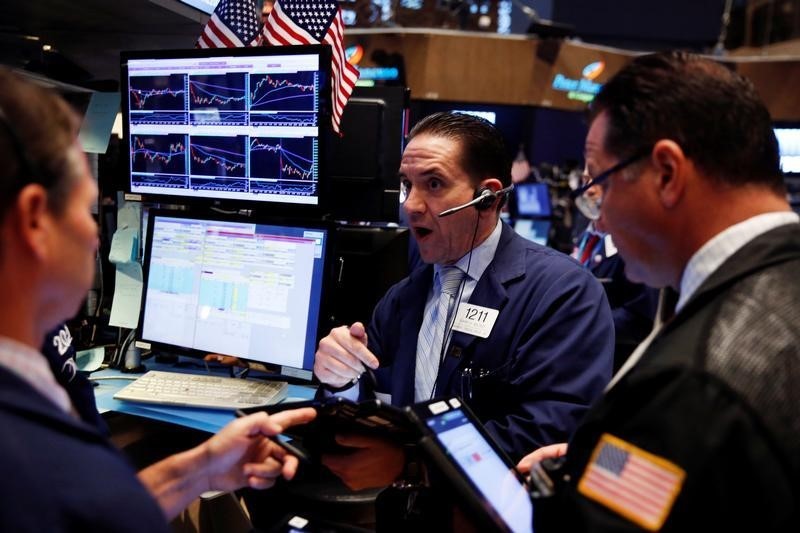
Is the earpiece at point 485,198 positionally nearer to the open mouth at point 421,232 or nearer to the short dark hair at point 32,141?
the open mouth at point 421,232

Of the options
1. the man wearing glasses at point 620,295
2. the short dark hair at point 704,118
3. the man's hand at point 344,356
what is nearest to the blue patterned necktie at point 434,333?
the man's hand at point 344,356

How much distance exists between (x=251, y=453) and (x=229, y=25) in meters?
1.65

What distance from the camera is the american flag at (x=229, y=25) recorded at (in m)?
2.31

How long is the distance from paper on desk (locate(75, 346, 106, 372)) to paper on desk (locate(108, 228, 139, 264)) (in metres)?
0.34

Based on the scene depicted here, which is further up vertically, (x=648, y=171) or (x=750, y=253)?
(x=648, y=171)

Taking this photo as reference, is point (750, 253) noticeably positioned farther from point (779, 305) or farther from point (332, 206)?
point (332, 206)

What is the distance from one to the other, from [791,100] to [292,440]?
9372 mm

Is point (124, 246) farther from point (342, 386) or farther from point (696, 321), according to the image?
point (696, 321)

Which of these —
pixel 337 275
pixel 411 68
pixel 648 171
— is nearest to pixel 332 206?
pixel 337 275

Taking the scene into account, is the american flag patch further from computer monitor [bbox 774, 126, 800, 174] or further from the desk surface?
computer monitor [bbox 774, 126, 800, 174]

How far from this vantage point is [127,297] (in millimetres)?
2285

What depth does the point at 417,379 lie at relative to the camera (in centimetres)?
199

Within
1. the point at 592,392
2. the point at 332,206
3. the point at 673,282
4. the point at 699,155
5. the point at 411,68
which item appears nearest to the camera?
the point at 699,155

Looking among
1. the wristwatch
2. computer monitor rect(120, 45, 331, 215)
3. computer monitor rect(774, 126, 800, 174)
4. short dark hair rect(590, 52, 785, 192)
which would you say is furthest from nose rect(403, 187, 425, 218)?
computer monitor rect(774, 126, 800, 174)
